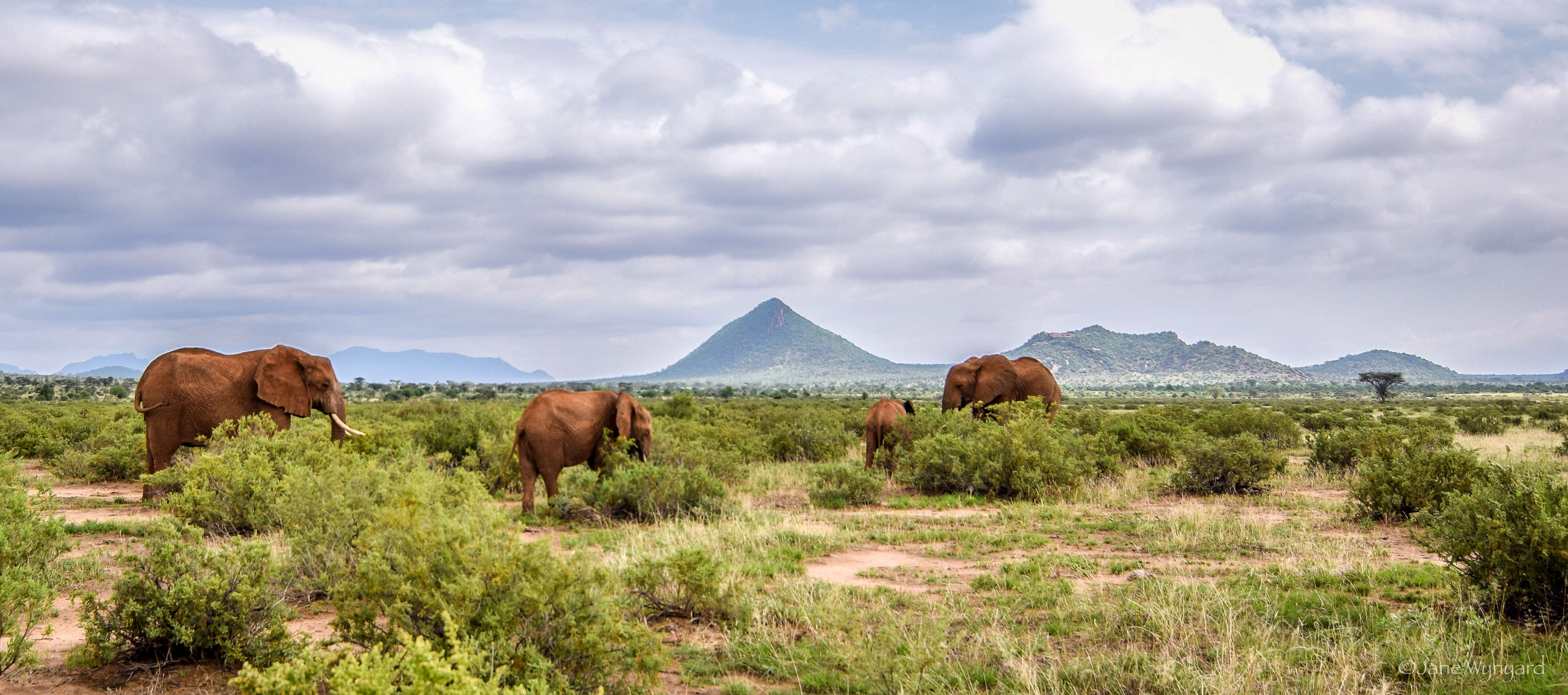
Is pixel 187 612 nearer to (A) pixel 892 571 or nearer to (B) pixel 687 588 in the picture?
(B) pixel 687 588

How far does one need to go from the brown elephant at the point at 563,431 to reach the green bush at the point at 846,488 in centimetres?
329

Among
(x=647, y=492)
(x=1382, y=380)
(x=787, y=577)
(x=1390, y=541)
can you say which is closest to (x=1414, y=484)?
(x=1390, y=541)

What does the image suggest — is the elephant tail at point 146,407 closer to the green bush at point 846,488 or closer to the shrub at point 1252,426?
the green bush at point 846,488

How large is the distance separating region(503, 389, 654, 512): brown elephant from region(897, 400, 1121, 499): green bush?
5.51 meters

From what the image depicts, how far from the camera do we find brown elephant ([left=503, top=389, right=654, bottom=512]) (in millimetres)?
14016

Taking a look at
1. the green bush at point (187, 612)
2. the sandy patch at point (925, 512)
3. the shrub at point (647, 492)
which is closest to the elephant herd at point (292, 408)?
the shrub at point (647, 492)

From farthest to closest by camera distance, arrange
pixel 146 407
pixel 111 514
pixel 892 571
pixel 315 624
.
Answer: pixel 146 407 → pixel 111 514 → pixel 892 571 → pixel 315 624

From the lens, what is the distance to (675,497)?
45.1 feet

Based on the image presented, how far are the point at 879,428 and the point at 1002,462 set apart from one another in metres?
3.90

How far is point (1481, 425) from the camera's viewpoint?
1359 inches

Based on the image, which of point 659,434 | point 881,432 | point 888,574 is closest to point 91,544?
point 659,434

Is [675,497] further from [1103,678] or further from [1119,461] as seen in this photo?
[1119,461]

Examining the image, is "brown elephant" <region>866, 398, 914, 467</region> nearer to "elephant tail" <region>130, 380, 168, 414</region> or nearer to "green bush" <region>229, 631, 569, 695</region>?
"elephant tail" <region>130, 380, 168, 414</region>

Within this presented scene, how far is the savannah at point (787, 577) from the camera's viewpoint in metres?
5.55
